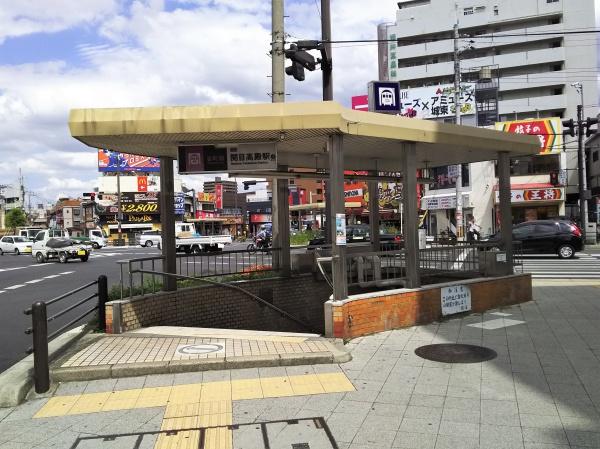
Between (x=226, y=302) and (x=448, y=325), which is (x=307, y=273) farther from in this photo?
(x=448, y=325)

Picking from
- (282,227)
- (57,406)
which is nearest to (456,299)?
(282,227)

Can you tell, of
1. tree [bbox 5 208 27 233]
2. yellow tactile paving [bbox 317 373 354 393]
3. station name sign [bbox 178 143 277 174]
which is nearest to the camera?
yellow tactile paving [bbox 317 373 354 393]

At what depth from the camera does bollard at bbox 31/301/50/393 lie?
5820 mm

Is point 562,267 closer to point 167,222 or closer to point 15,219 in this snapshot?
point 167,222

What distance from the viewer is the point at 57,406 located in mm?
5461

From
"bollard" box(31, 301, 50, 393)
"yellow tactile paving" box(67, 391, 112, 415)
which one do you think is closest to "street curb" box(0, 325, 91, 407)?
"bollard" box(31, 301, 50, 393)

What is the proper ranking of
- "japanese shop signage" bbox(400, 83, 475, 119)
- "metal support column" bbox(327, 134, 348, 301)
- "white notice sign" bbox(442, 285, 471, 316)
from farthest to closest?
1. "japanese shop signage" bbox(400, 83, 475, 119)
2. "white notice sign" bbox(442, 285, 471, 316)
3. "metal support column" bbox(327, 134, 348, 301)

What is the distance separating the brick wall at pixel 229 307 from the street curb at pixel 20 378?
1.00 meters

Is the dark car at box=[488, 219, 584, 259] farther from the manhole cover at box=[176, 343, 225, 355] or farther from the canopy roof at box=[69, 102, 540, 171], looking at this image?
the manhole cover at box=[176, 343, 225, 355]

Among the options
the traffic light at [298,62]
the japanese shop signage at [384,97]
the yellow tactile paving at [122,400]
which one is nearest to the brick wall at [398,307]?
the yellow tactile paving at [122,400]

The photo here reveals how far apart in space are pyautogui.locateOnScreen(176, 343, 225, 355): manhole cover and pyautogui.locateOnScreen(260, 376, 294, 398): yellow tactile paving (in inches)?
47.7

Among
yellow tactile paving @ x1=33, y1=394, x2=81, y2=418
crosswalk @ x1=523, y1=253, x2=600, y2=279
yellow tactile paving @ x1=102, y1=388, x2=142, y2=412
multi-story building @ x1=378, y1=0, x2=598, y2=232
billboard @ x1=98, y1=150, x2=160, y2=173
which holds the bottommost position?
crosswalk @ x1=523, y1=253, x2=600, y2=279

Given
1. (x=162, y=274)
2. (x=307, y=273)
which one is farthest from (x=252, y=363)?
(x=307, y=273)

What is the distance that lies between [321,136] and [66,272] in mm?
19683
